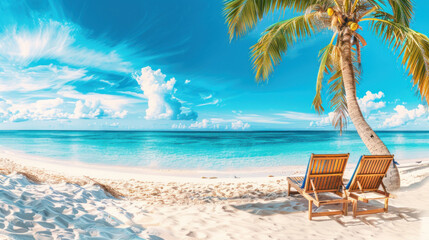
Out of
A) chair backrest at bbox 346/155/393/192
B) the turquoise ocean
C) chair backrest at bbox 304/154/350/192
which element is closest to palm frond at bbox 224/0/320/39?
chair backrest at bbox 304/154/350/192

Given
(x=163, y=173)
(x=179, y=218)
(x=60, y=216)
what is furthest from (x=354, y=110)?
(x=163, y=173)

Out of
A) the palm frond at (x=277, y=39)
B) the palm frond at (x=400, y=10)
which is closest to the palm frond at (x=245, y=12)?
the palm frond at (x=277, y=39)

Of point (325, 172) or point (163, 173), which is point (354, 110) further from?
point (163, 173)

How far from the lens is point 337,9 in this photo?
17.3 feet

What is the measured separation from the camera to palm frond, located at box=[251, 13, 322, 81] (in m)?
5.85

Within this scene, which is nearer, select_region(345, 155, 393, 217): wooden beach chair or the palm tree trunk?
select_region(345, 155, 393, 217): wooden beach chair

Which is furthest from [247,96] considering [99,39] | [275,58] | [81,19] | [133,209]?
[133,209]

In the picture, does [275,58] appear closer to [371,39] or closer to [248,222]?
[248,222]

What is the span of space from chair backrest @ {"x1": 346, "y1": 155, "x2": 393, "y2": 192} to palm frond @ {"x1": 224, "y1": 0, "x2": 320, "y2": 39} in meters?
3.74

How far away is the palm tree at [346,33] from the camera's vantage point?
4277 mm

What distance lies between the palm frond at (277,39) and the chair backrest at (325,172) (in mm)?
3363

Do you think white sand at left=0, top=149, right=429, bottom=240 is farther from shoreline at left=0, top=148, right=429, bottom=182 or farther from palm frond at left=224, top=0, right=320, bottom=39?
palm frond at left=224, top=0, right=320, bottom=39

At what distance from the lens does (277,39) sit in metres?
5.92

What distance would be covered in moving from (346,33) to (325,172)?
11.7 feet
